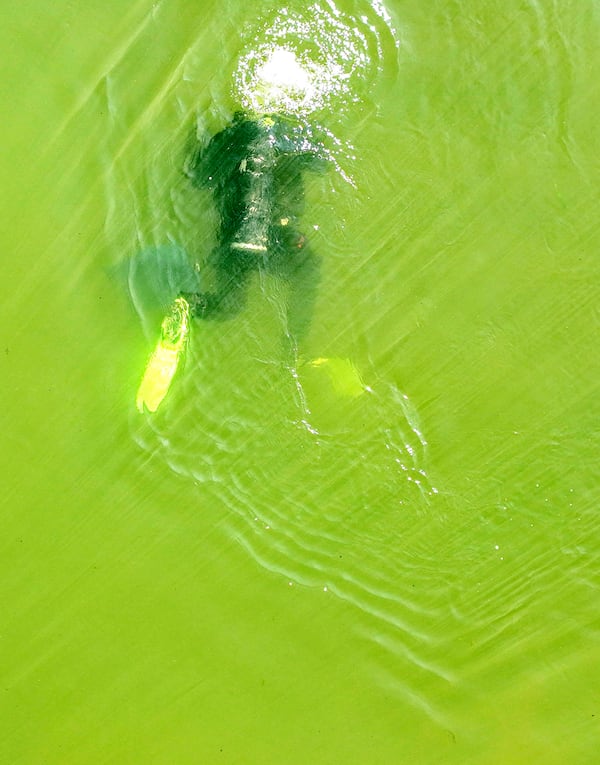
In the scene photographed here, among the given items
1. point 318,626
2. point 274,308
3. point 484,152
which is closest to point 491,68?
point 484,152

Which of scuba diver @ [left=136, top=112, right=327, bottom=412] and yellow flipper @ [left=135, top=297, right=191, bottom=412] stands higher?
scuba diver @ [left=136, top=112, right=327, bottom=412]

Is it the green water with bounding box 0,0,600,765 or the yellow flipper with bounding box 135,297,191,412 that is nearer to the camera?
the green water with bounding box 0,0,600,765

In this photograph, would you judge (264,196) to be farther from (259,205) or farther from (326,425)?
(326,425)

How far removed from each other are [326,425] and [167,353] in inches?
25.3

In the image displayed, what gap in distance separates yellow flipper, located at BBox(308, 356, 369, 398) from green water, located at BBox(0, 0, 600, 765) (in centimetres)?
3

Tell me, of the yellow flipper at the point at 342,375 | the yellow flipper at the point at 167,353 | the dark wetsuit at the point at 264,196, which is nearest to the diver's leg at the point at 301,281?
the dark wetsuit at the point at 264,196

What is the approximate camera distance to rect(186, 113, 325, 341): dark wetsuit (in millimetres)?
2311

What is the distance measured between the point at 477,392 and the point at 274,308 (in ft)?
2.55

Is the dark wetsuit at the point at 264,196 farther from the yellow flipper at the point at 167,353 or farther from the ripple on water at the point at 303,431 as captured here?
the yellow flipper at the point at 167,353

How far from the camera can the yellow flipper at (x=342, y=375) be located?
233 centimetres

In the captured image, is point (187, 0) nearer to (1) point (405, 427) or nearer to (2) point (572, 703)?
(1) point (405, 427)

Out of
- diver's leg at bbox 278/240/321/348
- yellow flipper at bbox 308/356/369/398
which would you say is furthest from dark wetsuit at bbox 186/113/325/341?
yellow flipper at bbox 308/356/369/398

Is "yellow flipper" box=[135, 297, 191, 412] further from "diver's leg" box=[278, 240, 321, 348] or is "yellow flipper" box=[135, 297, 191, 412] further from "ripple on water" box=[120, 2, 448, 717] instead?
"diver's leg" box=[278, 240, 321, 348]

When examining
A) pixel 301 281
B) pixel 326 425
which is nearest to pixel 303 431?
pixel 326 425
